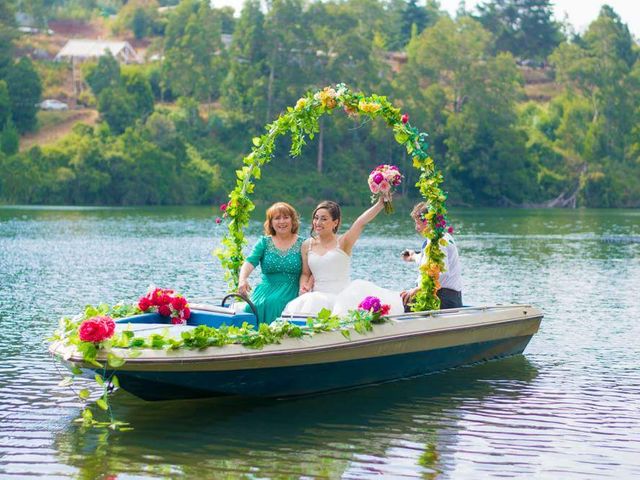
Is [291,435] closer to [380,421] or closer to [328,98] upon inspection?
[380,421]

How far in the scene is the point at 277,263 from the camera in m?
13.2

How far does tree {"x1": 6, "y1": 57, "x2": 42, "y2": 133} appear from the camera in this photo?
92.1 meters

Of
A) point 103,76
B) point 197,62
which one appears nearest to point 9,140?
point 103,76

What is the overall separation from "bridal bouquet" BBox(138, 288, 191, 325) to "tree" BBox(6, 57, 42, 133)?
269ft

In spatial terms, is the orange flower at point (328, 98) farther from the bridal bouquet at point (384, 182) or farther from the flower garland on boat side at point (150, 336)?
the flower garland on boat side at point (150, 336)

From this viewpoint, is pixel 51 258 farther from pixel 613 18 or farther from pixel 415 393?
pixel 613 18

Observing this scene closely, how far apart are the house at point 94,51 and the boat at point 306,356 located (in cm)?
10580

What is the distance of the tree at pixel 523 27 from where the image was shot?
132 m

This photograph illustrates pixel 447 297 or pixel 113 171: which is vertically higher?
pixel 113 171

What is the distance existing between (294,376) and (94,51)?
111131mm

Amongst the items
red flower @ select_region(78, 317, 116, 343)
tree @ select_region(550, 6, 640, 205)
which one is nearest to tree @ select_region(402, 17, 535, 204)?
tree @ select_region(550, 6, 640, 205)

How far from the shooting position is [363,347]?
1250 cm

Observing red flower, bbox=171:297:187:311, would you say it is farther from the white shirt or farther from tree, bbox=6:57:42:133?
tree, bbox=6:57:42:133

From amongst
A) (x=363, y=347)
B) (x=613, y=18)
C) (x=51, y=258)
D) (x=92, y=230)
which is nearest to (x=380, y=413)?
(x=363, y=347)
